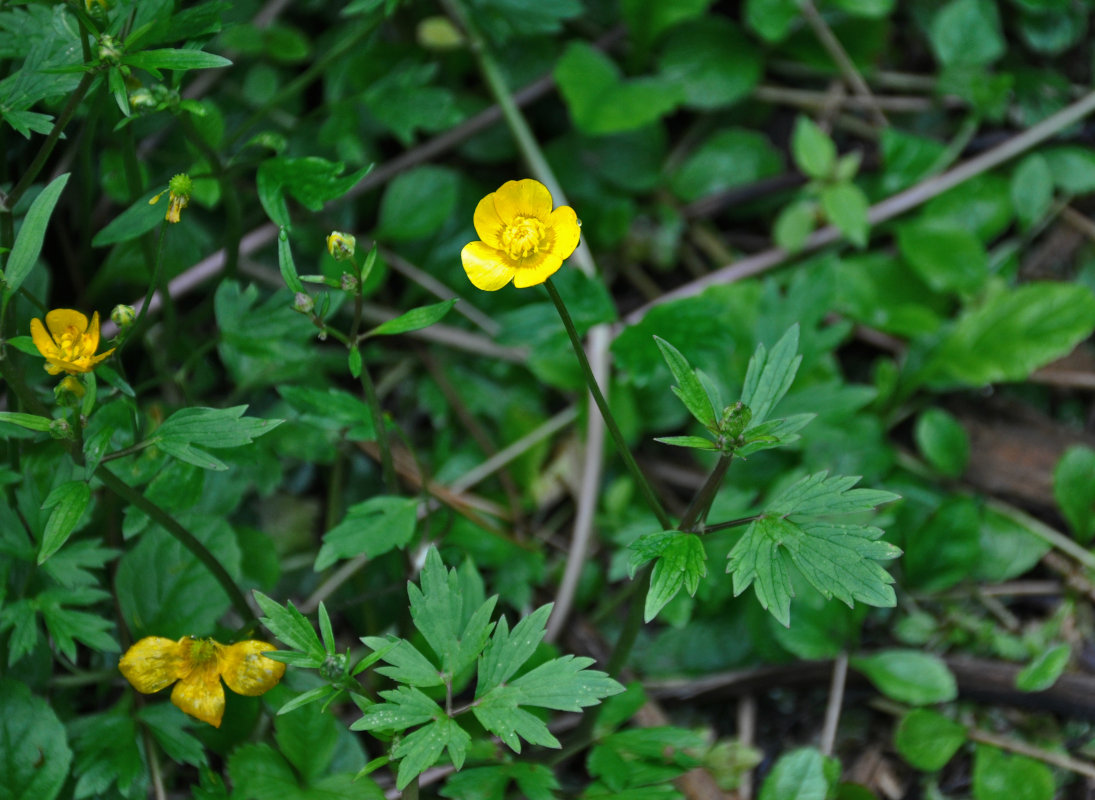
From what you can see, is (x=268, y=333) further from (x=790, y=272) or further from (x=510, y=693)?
(x=790, y=272)

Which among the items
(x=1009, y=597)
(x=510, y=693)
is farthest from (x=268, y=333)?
(x=1009, y=597)

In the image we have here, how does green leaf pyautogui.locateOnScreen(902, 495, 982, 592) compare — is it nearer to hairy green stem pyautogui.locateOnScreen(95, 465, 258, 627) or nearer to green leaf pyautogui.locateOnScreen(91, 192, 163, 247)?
hairy green stem pyautogui.locateOnScreen(95, 465, 258, 627)

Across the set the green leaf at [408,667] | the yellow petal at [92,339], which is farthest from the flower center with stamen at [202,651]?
the yellow petal at [92,339]

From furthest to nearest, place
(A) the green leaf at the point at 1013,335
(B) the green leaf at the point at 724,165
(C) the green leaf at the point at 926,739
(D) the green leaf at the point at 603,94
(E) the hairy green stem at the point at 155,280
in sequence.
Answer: (B) the green leaf at the point at 724,165 < (D) the green leaf at the point at 603,94 < (A) the green leaf at the point at 1013,335 < (C) the green leaf at the point at 926,739 < (E) the hairy green stem at the point at 155,280

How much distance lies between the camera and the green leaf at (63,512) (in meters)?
1.51

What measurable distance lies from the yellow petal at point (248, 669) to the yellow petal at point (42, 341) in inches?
24.3

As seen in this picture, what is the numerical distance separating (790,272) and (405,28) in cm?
140

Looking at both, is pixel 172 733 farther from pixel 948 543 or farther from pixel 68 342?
pixel 948 543

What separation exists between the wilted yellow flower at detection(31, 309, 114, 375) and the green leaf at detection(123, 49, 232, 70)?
1.45 ft

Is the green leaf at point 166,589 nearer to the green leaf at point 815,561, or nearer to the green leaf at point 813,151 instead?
the green leaf at point 815,561

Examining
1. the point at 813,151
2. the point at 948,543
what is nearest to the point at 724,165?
the point at 813,151

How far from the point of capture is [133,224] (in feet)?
6.09

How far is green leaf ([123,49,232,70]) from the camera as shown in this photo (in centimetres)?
158

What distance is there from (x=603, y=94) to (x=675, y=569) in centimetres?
172
